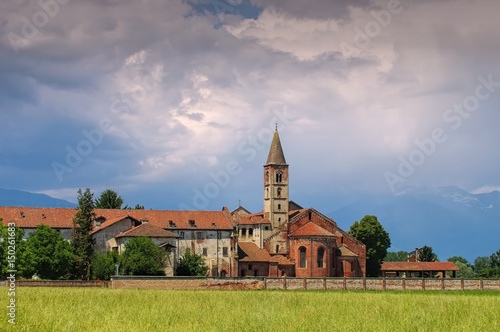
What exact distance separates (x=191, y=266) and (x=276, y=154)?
82.5ft

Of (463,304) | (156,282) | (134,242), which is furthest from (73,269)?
(463,304)

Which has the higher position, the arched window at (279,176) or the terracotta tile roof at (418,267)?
the arched window at (279,176)

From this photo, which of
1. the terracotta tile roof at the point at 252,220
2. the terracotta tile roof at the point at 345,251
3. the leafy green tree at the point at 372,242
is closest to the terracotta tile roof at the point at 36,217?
the terracotta tile roof at the point at 252,220

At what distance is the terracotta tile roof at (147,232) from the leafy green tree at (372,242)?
3742cm

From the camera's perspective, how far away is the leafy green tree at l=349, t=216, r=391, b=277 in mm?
103812

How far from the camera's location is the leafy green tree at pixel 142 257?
73812 millimetres

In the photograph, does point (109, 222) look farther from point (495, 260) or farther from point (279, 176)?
point (495, 260)

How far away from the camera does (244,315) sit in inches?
1288

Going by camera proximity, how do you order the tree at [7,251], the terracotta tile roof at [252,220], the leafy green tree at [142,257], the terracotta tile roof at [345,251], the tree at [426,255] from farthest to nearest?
1. the tree at [426,255]
2. the terracotta tile roof at [252,220]
3. the terracotta tile roof at [345,251]
4. the leafy green tree at [142,257]
5. the tree at [7,251]

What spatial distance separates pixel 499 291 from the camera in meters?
68.9

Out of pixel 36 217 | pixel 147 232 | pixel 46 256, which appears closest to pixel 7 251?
pixel 46 256

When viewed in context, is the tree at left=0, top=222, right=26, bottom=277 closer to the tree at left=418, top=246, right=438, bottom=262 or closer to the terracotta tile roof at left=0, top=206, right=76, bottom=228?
the terracotta tile roof at left=0, top=206, right=76, bottom=228

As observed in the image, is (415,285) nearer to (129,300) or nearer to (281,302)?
(281,302)

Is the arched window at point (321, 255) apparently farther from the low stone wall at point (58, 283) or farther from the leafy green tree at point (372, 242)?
the low stone wall at point (58, 283)
